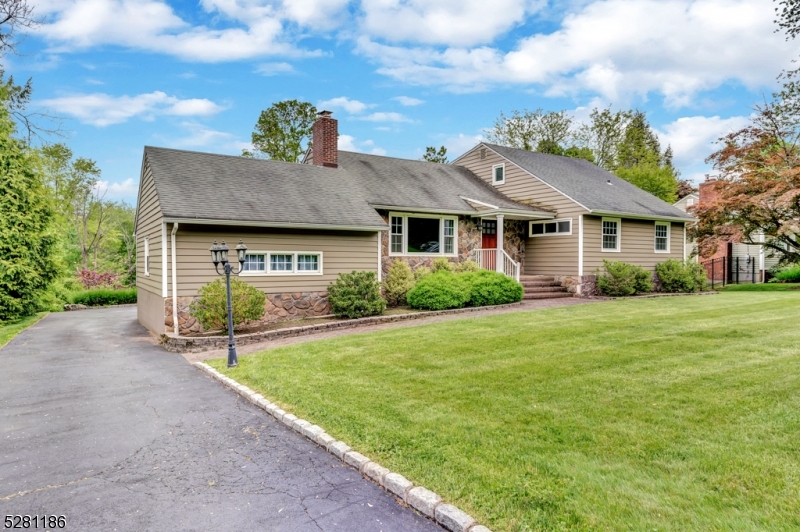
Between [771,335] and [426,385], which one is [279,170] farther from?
[771,335]

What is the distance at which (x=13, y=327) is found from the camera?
13633 mm

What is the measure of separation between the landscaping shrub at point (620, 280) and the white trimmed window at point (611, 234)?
75 cm

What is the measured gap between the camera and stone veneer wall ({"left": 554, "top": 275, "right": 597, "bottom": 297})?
51.8 ft

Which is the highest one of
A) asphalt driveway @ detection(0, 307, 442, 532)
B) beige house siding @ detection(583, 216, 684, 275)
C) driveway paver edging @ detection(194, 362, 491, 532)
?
beige house siding @ detection(583, 216, 684, 275)

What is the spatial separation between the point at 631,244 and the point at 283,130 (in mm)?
24201

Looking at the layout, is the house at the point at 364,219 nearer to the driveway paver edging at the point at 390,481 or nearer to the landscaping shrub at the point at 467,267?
the landscaping shrub at the point at 467,267

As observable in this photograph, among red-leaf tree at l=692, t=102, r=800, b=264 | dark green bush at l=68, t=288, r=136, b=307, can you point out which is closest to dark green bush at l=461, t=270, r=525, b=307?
red-leaf tree at l=692, t=102, r=800, b=264

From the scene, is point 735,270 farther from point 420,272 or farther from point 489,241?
point 420,272

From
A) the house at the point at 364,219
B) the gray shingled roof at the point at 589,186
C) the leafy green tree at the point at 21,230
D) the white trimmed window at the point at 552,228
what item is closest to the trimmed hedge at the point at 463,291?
the house at the point at 364,219

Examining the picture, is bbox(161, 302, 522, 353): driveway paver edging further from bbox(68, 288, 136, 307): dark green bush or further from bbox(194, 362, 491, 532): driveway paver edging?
bbox(68, 288, 136, 307): dark green bush

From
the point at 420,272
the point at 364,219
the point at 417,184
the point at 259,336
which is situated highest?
the point at 417,184

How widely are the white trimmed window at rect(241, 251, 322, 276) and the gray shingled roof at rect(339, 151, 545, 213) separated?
3.03m

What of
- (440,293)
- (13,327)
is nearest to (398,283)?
(440,293)

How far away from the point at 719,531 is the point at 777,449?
1435 millimetres
